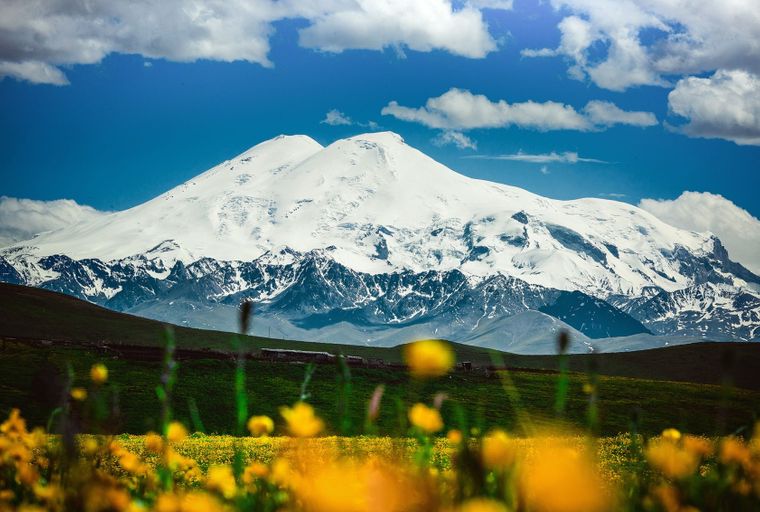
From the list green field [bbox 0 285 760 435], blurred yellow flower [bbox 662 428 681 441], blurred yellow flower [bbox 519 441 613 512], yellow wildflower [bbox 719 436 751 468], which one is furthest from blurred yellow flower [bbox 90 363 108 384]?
green field [bbox 0 285 760 435]

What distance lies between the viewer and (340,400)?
17.3 feet

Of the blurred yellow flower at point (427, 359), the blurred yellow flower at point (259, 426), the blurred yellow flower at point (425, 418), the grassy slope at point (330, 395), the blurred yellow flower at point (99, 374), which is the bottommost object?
the grassy slope at point (330, 395)

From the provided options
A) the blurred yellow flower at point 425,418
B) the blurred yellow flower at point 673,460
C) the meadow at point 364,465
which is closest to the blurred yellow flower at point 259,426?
the meadow at point 364,465

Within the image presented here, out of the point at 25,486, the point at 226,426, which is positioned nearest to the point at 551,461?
the point at 25,486

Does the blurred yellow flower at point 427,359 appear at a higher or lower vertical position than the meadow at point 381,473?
higher

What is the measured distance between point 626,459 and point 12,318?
183m

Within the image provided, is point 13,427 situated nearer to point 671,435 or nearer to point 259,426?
point 259,426

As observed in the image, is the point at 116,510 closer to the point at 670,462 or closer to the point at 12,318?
the point at 670,462

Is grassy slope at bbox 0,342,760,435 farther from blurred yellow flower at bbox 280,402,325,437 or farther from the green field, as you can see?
blurred yellow flower at bbox 280,402,325,437

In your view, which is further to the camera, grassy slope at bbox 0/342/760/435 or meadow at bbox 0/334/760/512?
grassy slope at bbox 0/342/760/435

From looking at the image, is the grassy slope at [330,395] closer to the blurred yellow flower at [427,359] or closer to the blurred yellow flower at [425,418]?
the blurred yellow flower at [425,418]

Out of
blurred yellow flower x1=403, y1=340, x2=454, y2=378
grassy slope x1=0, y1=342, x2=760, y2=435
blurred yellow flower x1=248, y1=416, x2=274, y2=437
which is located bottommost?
grassy slope x1=0, y1=342, x2=760, y2=435

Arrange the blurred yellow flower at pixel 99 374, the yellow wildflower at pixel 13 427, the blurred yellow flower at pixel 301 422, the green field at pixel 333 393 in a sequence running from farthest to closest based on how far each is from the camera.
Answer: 1. the green field at pixel 333 393
2. the yellow wildflower at pixel 13 427
3. the blurred yellow flower at pixel 99 374
4. the blurred yellow flower at pixel 301 422

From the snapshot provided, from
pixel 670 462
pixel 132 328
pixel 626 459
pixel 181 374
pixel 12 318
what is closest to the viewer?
pixel 670 462
